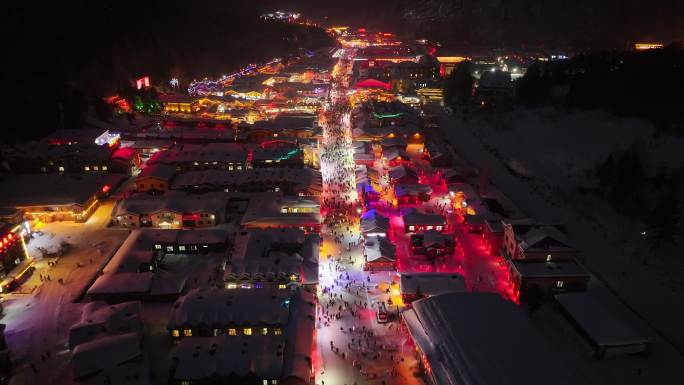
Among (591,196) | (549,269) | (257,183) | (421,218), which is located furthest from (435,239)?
(257,183)

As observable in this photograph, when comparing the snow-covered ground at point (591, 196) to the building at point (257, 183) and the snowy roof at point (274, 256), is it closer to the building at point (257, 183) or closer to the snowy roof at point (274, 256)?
the snowy roof at point (274, 256)

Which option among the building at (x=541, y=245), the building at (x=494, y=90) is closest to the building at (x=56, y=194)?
the building at (x=541, y=245)

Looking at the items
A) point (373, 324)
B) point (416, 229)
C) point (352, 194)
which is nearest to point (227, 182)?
point (352, 194)

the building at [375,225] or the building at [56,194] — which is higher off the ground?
the building at [56,194]

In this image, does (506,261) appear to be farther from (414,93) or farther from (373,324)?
(414,93)

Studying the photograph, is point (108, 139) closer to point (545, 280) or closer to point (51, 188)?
point (51, 188)

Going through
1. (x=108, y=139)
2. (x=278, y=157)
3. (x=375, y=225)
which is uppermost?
(x=108, y=139)
